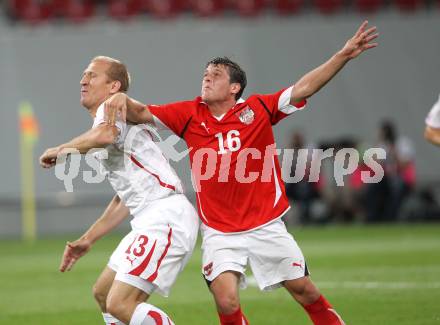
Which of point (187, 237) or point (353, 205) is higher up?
point (187, 237)

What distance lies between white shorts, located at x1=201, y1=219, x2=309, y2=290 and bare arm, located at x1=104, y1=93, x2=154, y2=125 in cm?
107

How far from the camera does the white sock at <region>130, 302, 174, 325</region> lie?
23.9ft

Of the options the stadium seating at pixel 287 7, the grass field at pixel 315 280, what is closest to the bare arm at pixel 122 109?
the grass field at pixel 315 280

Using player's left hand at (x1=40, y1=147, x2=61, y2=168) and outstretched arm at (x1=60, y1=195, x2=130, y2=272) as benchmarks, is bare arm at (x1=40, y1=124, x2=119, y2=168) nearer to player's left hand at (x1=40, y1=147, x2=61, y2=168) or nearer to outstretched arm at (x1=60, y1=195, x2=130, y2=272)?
player's left hand at (x1=40, y1=147, x2=61, y2=168)

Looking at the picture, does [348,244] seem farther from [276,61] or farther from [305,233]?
[276,61]

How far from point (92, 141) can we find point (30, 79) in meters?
18.8

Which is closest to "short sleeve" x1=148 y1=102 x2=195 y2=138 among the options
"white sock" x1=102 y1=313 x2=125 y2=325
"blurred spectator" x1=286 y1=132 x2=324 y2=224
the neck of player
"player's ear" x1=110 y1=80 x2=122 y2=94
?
the neck of player

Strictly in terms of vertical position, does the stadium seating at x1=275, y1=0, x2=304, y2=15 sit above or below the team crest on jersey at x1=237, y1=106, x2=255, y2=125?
below

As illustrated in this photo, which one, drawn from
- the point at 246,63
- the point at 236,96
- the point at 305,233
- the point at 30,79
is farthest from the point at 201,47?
the point at 236,96

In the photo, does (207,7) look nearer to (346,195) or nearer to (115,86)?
(346,195)

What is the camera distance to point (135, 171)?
773 centimetres

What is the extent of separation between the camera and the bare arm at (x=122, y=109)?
746 cm

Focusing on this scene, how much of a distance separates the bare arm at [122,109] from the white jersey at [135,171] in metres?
0.12

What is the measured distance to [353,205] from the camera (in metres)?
25.2
